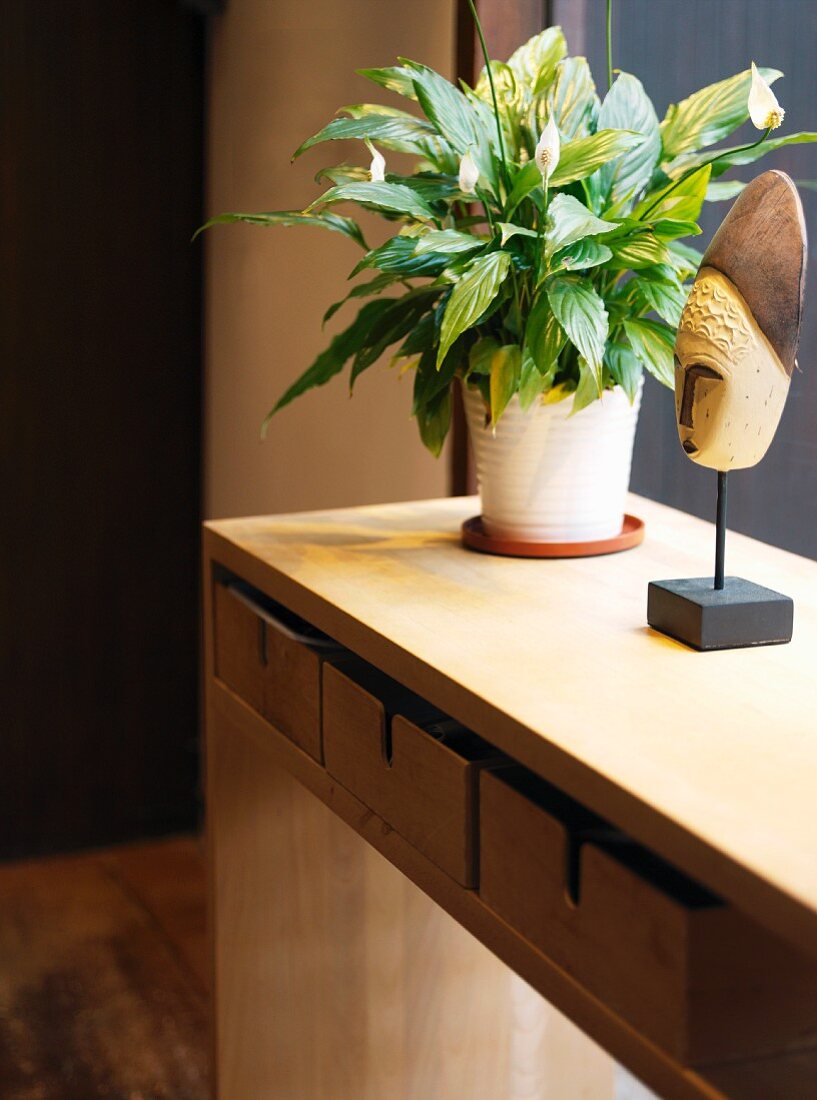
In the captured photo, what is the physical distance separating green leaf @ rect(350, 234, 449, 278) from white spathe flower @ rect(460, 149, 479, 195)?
0.23ft

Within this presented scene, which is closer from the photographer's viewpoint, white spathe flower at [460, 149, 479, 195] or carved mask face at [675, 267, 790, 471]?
carved mask face at [675, 267, 790, 471]

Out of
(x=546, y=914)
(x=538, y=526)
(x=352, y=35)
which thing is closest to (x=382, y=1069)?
(x=538, y=526)

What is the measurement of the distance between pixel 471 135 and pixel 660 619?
0.49 m

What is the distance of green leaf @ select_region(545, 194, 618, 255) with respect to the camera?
1160mm

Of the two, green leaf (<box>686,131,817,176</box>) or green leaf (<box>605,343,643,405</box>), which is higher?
green leaf (<box>686,131,817,176</box>)

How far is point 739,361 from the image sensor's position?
1.07m

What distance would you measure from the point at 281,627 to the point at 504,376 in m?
0.32

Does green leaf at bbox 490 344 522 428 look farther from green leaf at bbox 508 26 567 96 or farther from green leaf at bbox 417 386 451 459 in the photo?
green leaf at bbox 508 26 567 96

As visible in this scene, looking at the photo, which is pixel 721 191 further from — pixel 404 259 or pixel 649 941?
pixel 649 941

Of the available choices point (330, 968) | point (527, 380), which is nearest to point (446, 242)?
point (527, 380)

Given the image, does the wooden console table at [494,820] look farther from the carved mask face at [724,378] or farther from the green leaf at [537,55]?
the green leaf at [537,55]

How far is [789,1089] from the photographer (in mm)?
756

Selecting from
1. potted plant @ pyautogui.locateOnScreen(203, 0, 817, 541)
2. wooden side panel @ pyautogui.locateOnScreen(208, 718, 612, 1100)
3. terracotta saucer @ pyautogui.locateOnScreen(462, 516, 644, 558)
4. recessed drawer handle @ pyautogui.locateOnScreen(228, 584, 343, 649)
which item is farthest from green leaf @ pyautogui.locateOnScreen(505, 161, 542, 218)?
wooden side panel @ pyautogui.locateOnScreen(208, 718, 612, 1100)

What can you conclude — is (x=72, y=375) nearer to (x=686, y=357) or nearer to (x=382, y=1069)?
(x=382, y=1069)
